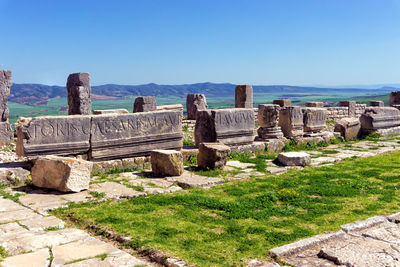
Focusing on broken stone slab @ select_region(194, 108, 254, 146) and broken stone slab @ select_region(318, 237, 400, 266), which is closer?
broken stone slab @ select_region(318, 237, 400, 266)

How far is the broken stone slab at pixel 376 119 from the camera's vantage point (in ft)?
48.8

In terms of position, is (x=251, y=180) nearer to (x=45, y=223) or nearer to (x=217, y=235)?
(x=217, y=235)

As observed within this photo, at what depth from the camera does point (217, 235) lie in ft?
15.6

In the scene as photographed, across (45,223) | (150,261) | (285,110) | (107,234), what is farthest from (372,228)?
(285,110)

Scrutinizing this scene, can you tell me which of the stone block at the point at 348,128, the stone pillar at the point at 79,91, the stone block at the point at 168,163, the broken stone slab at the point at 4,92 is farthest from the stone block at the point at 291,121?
the broken stone slab at the point at 4,92

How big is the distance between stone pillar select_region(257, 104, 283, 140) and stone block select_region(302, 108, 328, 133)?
1.64 metres

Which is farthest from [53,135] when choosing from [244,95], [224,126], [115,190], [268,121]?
[244,95]

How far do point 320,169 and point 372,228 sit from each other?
3751mm

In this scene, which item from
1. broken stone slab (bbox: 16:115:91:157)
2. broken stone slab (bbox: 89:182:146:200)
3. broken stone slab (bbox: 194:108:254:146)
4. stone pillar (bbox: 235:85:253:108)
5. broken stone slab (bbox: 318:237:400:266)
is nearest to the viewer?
broken stone slab (bbox: 318:237:400:266)

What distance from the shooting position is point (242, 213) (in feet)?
18.5

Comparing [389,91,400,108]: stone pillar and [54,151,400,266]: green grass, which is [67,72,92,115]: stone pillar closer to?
[54,151,400,266]: green grass

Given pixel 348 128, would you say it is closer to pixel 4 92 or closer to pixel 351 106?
pixel 351 106

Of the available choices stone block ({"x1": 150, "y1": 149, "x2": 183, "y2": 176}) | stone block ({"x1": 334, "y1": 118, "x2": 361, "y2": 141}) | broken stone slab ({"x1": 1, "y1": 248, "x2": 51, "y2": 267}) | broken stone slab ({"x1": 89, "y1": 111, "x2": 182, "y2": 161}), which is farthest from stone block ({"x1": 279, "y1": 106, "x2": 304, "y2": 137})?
broken stone slab ({"x1": 1, "y1": 248, "x2": 51, "y2": 267})

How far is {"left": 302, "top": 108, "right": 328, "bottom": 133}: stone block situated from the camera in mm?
13258
